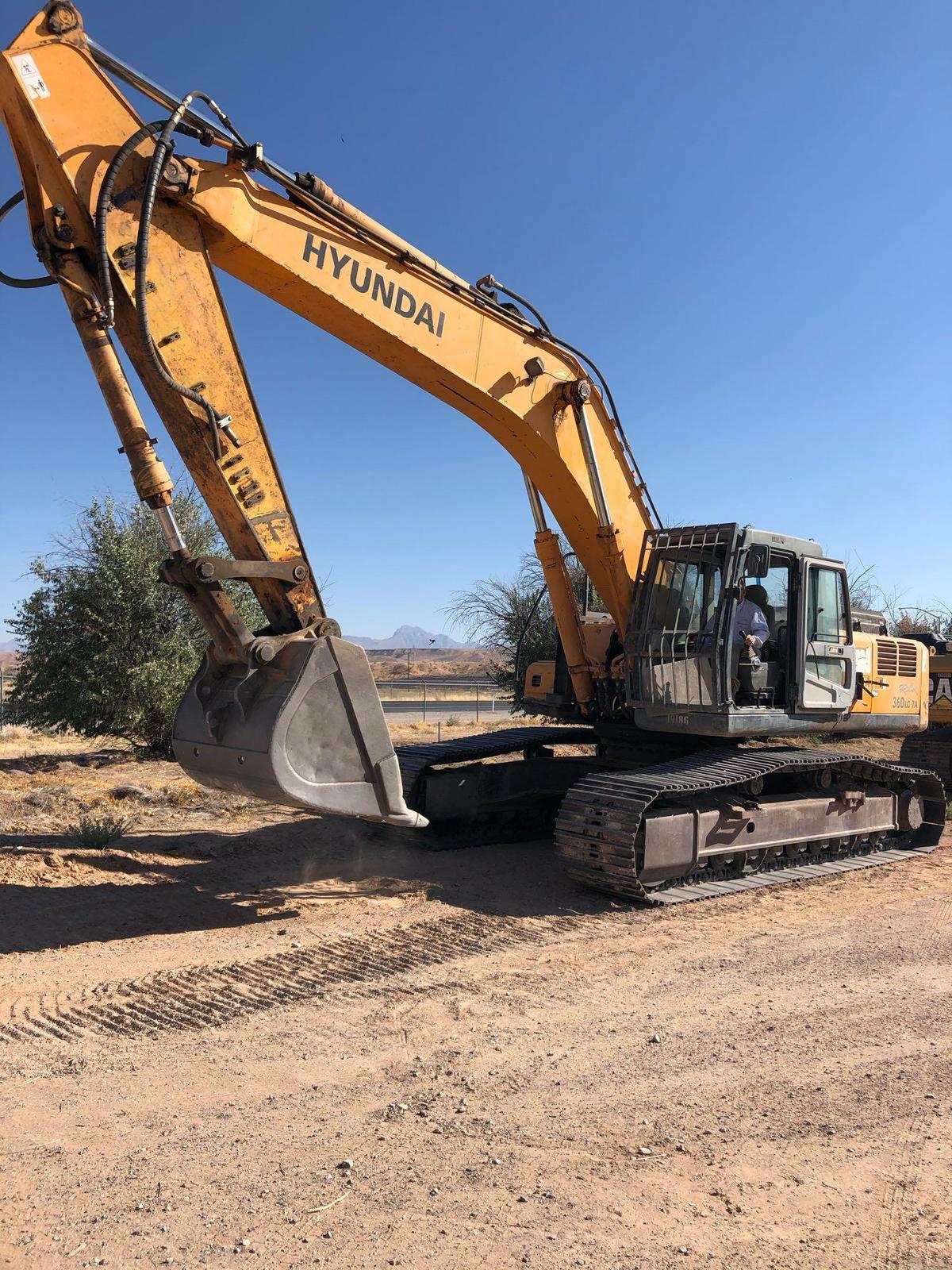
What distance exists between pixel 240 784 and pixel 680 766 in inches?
155

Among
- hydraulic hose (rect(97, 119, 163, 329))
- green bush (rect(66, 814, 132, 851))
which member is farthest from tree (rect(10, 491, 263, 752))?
hydraulic hose (rect(97, 119, 163, 329))

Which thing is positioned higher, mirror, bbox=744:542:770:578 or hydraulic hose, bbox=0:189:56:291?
hydraulic hose, bbox=0:189:56:291

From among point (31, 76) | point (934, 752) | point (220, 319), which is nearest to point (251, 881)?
point (220, 319)

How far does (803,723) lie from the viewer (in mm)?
8664

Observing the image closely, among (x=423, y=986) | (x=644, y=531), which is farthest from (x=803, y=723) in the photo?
(x=423, y=986)

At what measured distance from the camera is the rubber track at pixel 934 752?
1360cm

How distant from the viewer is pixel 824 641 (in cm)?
884

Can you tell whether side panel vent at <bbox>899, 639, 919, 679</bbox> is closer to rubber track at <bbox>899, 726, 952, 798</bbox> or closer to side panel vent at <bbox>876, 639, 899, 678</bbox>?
side panel vent at <bbox>876, 639, 899, 678</bbox>

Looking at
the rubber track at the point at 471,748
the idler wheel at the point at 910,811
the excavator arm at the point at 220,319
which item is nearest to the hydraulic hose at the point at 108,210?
the excavator arm at the point at 220,319

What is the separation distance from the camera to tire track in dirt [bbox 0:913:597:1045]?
4953 mm

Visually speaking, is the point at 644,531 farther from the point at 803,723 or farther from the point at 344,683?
the point at 344,683

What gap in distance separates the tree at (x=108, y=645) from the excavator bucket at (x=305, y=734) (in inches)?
359

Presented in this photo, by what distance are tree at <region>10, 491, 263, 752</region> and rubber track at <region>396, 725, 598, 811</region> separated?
20.5ft

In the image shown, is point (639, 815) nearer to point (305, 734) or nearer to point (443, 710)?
point (305, 734)
